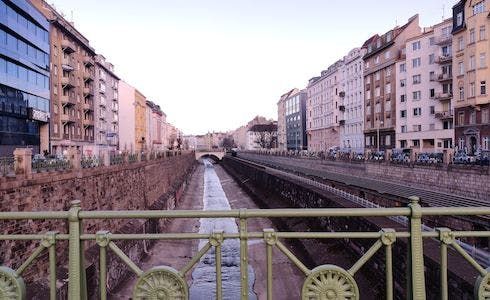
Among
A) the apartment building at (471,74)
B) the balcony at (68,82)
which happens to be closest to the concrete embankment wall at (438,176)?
the apartment building at (471,74)

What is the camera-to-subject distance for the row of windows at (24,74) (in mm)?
35562

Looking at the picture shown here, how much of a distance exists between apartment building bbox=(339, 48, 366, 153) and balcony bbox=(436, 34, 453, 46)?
19.7m

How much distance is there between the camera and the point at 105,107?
76000 mm

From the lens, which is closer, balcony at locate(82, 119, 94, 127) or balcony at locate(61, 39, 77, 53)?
balcony at locate(61, 39, 77, 53)

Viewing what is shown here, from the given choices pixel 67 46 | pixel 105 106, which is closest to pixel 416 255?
pixel 67 46

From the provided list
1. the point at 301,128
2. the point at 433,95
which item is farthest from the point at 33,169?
the point at 301,128

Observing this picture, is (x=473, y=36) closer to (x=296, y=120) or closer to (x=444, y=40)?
(x=444, y=40)

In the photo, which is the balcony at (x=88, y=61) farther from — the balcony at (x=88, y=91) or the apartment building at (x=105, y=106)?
the balcony at (x=88, y=91)

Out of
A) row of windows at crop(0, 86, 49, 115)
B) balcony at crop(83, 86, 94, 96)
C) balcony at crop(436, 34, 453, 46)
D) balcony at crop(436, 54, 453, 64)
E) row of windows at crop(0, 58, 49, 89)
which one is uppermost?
balcony at crop(436, 34, 453, 46)

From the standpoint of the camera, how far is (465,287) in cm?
579

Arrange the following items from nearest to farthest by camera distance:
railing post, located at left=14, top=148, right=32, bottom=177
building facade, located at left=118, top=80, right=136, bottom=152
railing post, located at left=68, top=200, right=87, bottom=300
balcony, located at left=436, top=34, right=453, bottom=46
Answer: railing post, located at left=68, top=200, right=87, bottom=300 < railing post, located at left=14, top=148, right=32, bottom=177 < balcony, located at left=436, top=34, right=453, bottom=46 < building facade, located at left=118, top=80, right=136, bottom=152

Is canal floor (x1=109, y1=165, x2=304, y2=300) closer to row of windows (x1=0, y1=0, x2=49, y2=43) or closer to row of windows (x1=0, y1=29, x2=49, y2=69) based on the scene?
row of windows (x1=0, y1=29, x2=49, y2=69)

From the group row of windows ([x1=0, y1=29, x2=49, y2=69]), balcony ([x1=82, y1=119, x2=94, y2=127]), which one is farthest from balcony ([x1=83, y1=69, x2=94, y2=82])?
row of windows ([x1=0, y1=29, x2=49, y2=69])

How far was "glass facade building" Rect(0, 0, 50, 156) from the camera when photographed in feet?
117
